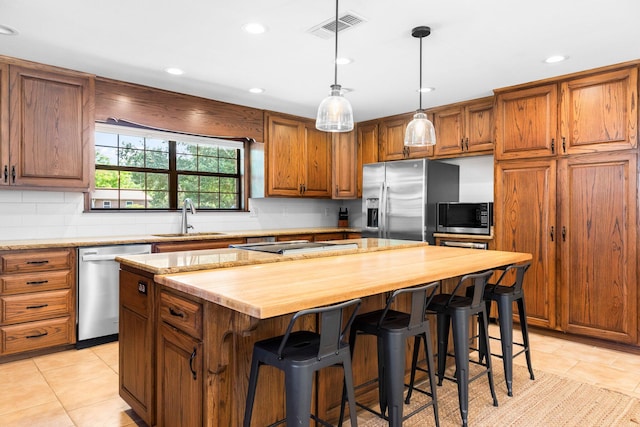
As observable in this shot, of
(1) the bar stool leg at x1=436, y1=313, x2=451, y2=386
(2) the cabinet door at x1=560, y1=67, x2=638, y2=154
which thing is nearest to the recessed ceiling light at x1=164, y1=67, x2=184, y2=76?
(1) the bar stool leg at x1=436, y1=313, x2=451, y2=386

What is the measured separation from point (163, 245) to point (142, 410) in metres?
1.81

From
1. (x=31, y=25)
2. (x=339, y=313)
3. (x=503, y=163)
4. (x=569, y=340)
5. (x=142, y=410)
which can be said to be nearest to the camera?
(x=339, y=313)

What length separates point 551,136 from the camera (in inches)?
145

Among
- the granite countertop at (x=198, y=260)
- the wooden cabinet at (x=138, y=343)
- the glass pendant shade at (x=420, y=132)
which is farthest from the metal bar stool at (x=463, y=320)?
the wooden cabinet at (x=138, y=343)

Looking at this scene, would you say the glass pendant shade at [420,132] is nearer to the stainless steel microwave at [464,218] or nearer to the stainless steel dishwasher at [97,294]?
the stainless steel microwave at [464,218]

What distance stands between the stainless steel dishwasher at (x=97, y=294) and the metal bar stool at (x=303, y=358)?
2194 millimetres

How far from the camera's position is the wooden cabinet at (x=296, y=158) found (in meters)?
4.83

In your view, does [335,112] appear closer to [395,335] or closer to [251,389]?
[395,335]

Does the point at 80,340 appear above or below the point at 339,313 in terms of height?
below

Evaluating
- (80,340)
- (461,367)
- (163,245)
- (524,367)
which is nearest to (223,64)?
(163,245)

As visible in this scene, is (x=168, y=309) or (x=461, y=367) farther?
(x=461, y=367)

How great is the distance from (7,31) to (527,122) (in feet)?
13.6

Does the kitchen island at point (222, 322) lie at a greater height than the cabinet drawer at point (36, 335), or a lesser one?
greater

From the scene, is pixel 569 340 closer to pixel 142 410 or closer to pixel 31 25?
pixel 142 410
